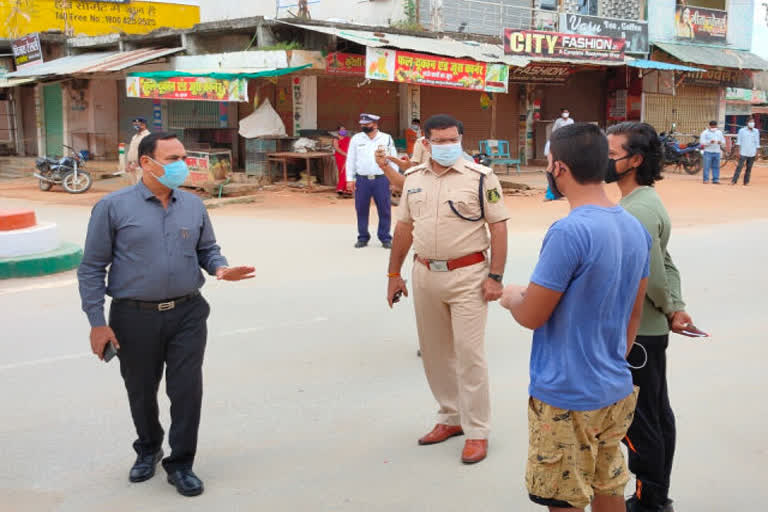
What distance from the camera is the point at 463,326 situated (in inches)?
161

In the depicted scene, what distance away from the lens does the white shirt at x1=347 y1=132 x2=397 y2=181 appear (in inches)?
425

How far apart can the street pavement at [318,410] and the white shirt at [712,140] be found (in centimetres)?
1343

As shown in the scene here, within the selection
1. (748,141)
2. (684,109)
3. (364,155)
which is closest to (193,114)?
(364,155)

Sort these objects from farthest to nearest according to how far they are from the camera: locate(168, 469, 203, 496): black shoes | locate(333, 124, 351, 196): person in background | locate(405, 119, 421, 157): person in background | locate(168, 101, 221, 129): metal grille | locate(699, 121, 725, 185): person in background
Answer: locate(699, 121, 725, 185): person in background → locate(168, 101, 221, 129): metal grille → locate(405, 119, 421, 157): person in background → locate(333, 124, 351, 196): person in background → locate(168, 469, 203, 496): black shoes

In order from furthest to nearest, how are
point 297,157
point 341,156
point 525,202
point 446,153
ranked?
point 297,157
point 341,156
point 525,202
point 446,153

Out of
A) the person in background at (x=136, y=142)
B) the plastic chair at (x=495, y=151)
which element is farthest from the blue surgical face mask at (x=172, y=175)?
the plastic chair at (x=495, y=151)

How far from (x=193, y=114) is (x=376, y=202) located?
11.5 metres

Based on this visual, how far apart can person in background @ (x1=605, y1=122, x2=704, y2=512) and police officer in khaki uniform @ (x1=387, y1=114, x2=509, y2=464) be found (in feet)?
3.14

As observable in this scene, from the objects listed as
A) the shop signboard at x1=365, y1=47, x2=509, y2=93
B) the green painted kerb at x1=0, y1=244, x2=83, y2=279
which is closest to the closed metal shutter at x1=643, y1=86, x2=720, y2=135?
the shop signboard at x1=365, y1=47, x2=509, y2=93

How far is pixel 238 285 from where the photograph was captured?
8492 mm

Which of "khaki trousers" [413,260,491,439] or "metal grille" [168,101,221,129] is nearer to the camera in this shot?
"khaki trousers" [413,260,491,439]

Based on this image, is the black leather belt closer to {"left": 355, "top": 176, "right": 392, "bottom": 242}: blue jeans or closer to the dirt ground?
{"left": 355, "top": 176, "right": 392, "bottom": 242}: blue jeans

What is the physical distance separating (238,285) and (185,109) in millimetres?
13731

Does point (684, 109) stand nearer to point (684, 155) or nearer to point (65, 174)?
point (684, 155)
